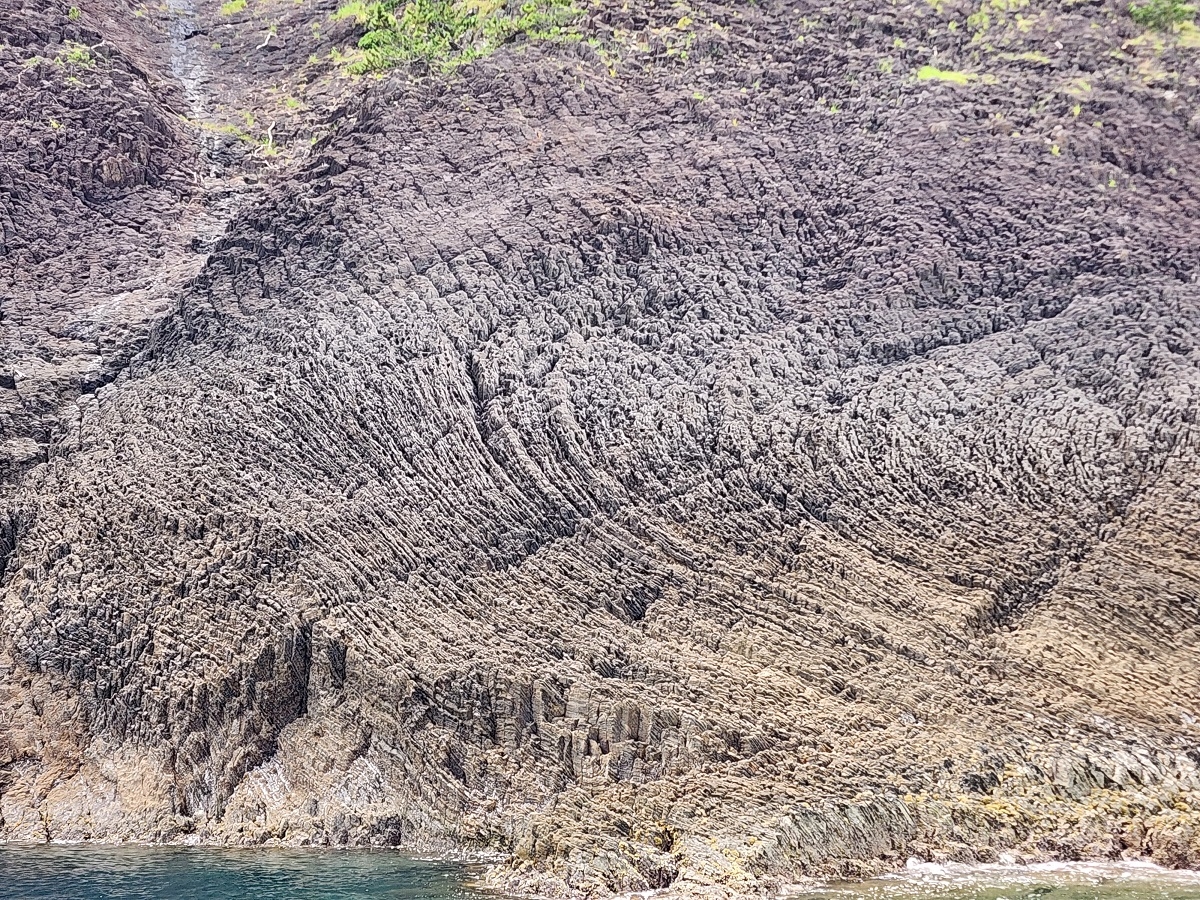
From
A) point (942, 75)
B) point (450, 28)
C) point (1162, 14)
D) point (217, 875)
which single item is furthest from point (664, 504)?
point (1162, 14)

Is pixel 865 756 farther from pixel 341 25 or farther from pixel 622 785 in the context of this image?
pixel 341 25

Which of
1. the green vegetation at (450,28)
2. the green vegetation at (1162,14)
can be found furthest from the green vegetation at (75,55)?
the green vegetation at (1162,14)

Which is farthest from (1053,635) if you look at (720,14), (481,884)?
(720,14)

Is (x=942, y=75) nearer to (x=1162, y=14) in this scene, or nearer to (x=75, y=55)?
(x=1162, y=14)

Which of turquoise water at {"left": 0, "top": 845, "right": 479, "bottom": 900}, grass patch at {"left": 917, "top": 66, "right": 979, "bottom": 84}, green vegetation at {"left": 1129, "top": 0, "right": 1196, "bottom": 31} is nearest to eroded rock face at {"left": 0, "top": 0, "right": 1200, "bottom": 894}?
grass patch at {"left": 917, "top": 66, "right": 979, "bottom": 84}

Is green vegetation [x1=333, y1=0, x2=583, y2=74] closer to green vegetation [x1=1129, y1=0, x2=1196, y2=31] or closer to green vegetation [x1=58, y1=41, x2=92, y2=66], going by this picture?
green vegetation [x1=58, y1=41, x2=92, y2=66]

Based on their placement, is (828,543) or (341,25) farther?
(341,25)

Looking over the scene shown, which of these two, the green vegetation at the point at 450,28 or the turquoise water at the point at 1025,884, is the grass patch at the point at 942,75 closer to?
the green vegetation at the point at 450,28
